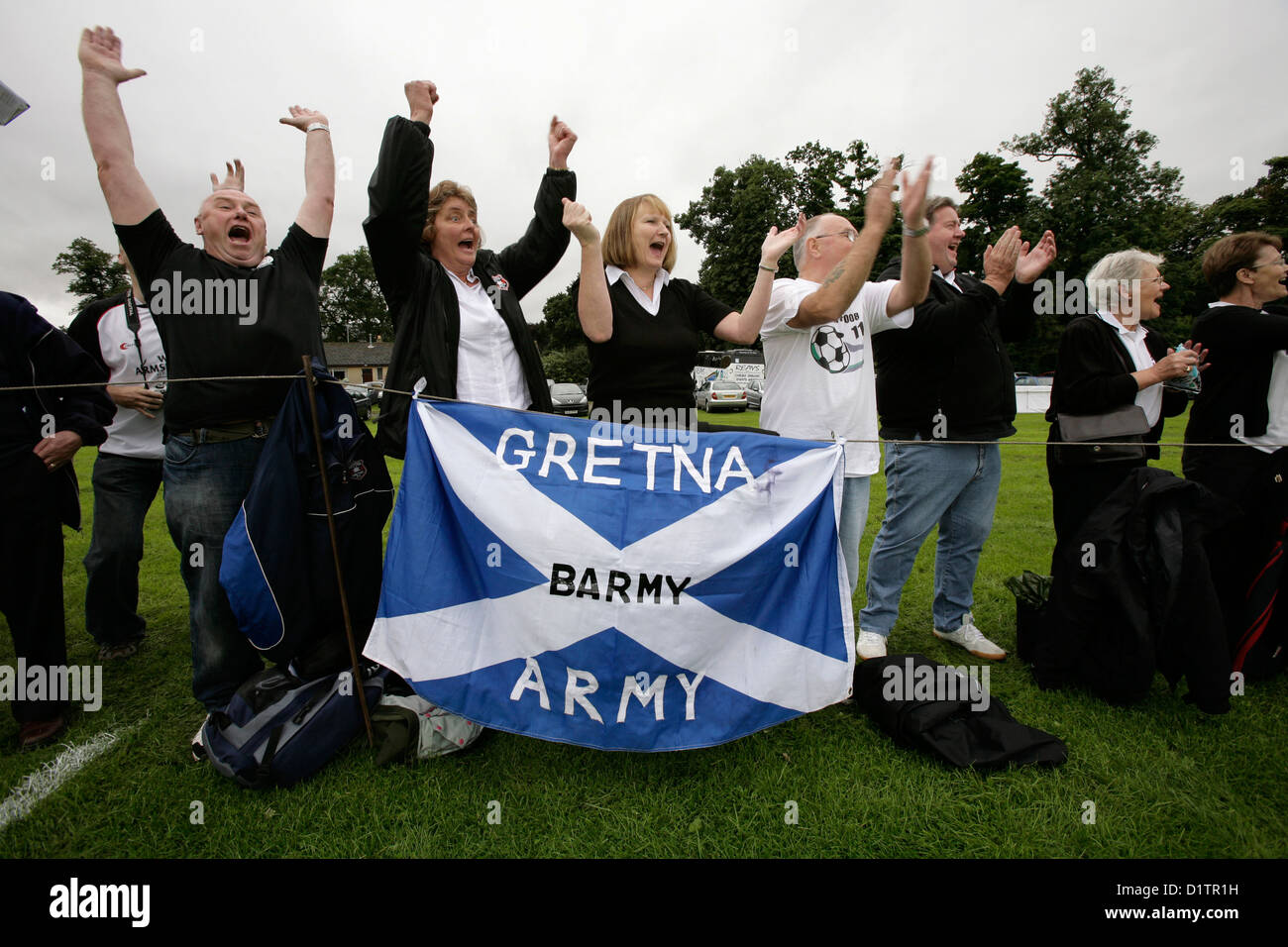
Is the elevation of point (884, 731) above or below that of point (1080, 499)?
below

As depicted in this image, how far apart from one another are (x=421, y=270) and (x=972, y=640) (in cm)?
347

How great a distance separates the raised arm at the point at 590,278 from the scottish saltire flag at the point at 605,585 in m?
0.48

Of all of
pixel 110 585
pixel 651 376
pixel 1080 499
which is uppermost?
pixel 651 376

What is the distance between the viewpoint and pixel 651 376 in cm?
270

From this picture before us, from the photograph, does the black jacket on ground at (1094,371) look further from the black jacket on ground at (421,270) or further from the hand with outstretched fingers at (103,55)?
the hand with outstretched fingers at (103,55)

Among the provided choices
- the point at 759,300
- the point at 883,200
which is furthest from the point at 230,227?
the point at 883,200

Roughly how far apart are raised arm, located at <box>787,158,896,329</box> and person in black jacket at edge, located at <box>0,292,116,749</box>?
339 centimetres

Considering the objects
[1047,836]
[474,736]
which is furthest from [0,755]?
[1047,836]

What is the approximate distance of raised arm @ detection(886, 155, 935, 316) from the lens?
8.39ft

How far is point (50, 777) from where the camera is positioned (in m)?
2.35

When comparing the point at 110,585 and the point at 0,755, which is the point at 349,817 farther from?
the point at 110,585

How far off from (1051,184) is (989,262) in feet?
156

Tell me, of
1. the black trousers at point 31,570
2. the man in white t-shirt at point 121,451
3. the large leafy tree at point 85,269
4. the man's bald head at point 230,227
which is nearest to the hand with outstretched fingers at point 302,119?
the man's bald head at point 230,227

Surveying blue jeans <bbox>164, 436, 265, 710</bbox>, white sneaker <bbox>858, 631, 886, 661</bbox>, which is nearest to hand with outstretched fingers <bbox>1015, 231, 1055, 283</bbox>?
white sneaker <bbox>858, 631, 886, 661</bbox>
